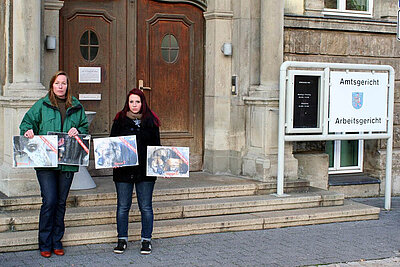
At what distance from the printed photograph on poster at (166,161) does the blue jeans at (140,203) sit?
0.17 m

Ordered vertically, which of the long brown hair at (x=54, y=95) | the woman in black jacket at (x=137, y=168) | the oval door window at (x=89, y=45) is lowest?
the woman in black jacket at (x=137, y=168)

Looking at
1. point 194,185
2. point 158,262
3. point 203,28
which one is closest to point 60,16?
point 203,28

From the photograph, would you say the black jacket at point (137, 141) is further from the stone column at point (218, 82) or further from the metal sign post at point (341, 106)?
the stone column at point (218, 82)

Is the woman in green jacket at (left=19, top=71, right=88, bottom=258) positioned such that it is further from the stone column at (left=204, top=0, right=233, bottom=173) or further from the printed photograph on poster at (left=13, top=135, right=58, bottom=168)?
the stone column at (left=204, top=0, right=233, bottom=173)

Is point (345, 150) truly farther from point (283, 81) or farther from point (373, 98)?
point (283, 81)

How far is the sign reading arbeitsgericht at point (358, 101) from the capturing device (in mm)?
9586

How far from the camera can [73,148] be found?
6938 millimetres

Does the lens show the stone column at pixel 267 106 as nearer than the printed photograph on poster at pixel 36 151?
No

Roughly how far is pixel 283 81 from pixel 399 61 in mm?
3488

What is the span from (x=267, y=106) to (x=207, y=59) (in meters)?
1.37

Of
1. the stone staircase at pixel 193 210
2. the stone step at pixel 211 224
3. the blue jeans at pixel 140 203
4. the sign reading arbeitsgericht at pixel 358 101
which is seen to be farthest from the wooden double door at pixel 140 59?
the blue jeans at pixel 140 203

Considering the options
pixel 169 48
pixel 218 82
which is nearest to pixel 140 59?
pixel 169 48

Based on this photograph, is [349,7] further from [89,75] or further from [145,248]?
[145,248]

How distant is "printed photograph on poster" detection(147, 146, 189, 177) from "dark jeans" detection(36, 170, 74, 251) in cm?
83
